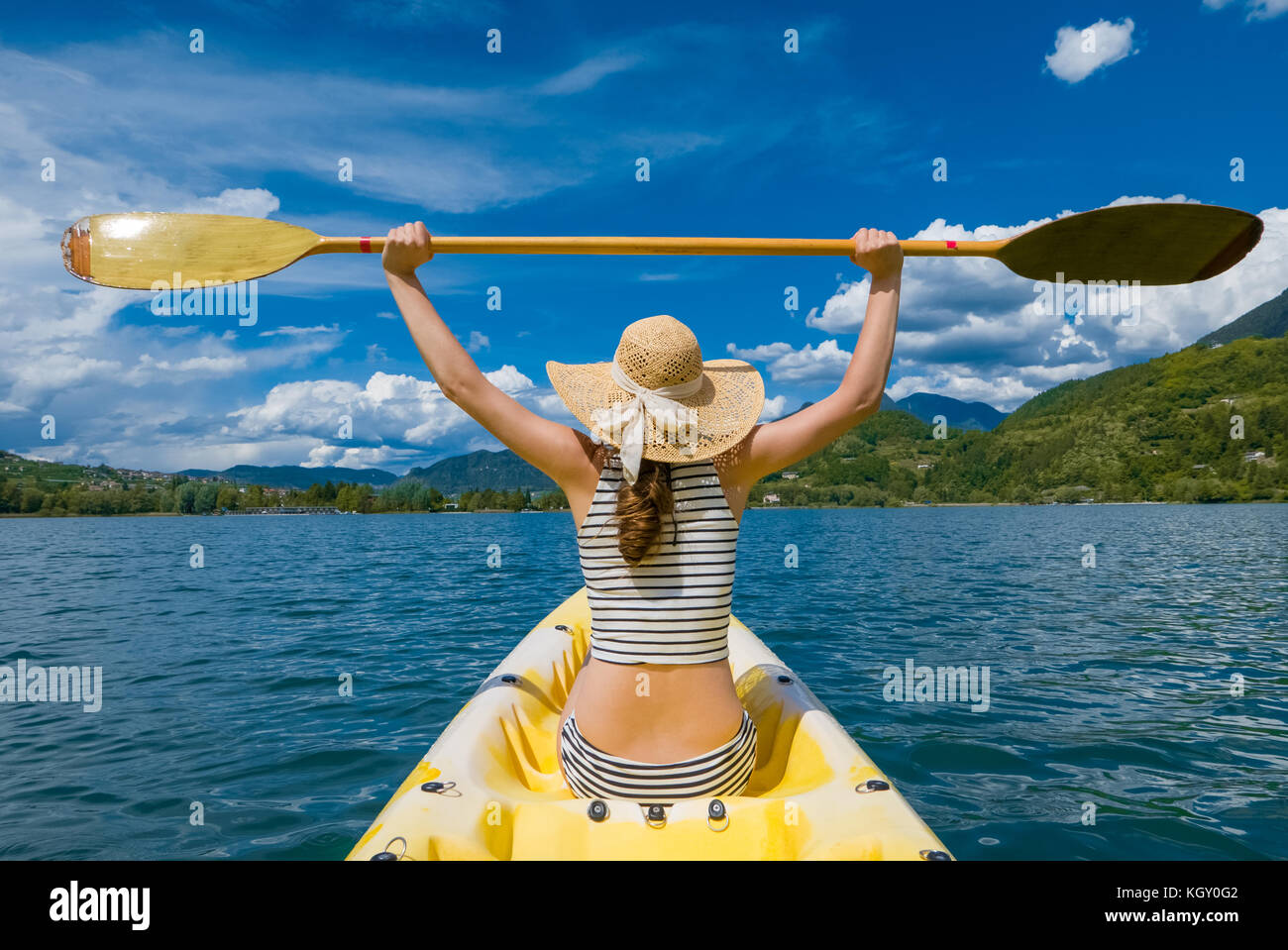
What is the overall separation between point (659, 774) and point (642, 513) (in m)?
0.94

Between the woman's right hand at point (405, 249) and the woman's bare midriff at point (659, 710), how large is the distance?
1.75 meters

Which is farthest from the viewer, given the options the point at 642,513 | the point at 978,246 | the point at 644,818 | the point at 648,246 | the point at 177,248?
the point at 177,248

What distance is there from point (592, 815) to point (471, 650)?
7.49 m

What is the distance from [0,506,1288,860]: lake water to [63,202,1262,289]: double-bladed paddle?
3350 mm

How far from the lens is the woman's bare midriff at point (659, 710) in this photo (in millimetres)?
2471

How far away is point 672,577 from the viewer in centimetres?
242

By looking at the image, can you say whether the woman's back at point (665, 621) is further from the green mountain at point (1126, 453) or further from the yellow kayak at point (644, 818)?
the green mountain at point (1126, 453)

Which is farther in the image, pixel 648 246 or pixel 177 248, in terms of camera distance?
pixel 177 248

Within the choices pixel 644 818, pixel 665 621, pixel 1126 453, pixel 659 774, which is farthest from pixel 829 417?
pixel 1126 453

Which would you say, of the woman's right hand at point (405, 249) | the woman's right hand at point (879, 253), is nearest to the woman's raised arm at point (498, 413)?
the woman's right hand at point (405, 249)

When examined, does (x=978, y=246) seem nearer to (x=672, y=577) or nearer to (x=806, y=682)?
(x=672, y=577)

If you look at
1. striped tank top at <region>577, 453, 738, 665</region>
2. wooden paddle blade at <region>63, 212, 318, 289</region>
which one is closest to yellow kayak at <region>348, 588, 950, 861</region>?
striped tank top at <region>577, 453, 738, 665</region>
